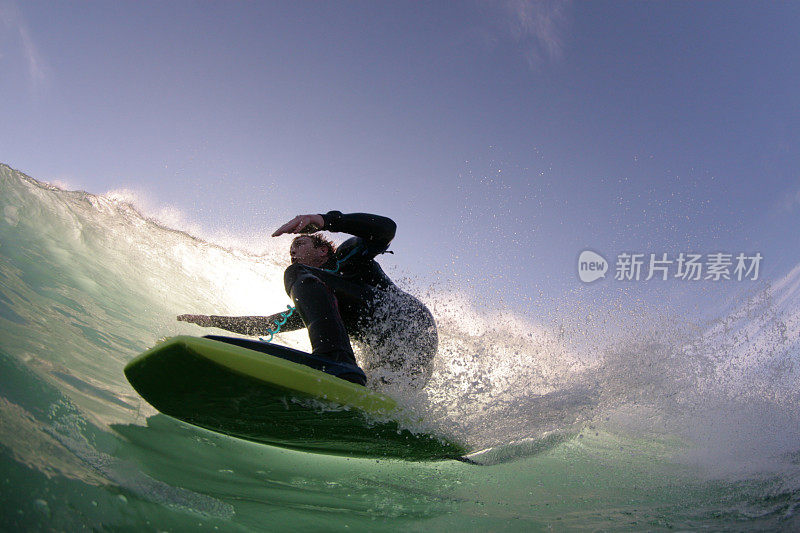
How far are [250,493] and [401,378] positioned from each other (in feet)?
3.80

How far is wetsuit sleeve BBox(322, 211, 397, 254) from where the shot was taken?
247 cm

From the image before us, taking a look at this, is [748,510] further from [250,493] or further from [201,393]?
[201,393]

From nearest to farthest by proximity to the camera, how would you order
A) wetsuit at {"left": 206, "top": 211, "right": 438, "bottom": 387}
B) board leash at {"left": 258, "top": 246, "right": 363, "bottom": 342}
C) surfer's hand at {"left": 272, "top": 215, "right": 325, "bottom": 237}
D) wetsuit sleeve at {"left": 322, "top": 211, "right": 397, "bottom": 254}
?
surfer's hand at {"left": 272, "top": 215, "right": 325, "bottom": 237}, wetsuit sleeve at {"left": 322, "top": 211, "right": 397, "bottom": 254}, wetsuit at {"left": 206, "top": 211, "right": 438, "bottom": 387}, board leash at {"left": 258, "top": 246, "right": 363, "bottom": 342}

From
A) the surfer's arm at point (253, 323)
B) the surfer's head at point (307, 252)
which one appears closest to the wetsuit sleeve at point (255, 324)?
the surfer's arm at point (253, 323)

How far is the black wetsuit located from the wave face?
24cm

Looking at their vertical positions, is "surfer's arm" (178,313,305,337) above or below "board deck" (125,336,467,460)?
above

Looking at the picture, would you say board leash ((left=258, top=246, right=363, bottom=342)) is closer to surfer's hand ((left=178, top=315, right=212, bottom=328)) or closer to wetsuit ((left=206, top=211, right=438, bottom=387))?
wetsuit ((left=206, top=211, right=438, bottom=387))

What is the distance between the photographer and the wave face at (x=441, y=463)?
2.08m

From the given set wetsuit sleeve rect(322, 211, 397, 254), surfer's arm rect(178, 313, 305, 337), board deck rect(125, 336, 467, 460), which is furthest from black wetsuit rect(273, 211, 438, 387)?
surfer's arm rect(178, 313, 305, 337)

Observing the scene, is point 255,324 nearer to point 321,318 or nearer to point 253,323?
point 253,323

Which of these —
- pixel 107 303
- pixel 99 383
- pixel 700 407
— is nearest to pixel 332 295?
pixel 99 383

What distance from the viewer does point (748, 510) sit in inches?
99.0

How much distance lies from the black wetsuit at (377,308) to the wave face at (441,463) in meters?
0.24

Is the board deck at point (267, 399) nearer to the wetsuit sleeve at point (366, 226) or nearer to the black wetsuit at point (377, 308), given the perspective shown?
the black wetsuit at point (377, 308)
